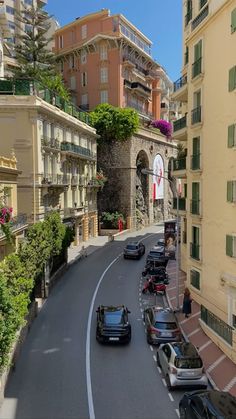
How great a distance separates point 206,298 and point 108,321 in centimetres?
709

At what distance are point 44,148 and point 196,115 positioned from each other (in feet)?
53.4

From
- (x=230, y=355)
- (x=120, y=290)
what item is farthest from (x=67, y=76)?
(x=230, y=355)

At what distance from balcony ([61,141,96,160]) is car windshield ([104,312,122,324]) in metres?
24.5

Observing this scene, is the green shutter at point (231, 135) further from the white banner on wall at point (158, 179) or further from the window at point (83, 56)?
the window at point (83, 56)

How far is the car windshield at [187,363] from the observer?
1520 cm

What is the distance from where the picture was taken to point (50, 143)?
3859cm

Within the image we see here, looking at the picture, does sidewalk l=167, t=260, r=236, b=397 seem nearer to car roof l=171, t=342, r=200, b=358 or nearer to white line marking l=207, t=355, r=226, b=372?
white line marking l=207, t=355, r=226, b=372

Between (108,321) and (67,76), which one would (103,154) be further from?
(108,321)

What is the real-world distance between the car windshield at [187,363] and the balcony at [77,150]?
99.1 feet

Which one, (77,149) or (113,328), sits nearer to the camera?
(113,328)

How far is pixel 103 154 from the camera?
59.8m

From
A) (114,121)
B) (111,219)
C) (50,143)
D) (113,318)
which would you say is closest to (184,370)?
(113,318)

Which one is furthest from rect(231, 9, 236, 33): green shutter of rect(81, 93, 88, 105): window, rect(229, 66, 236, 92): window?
rect(81, 93, 88, 105): window

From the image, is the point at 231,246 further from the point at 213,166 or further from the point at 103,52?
the point at 103,52
